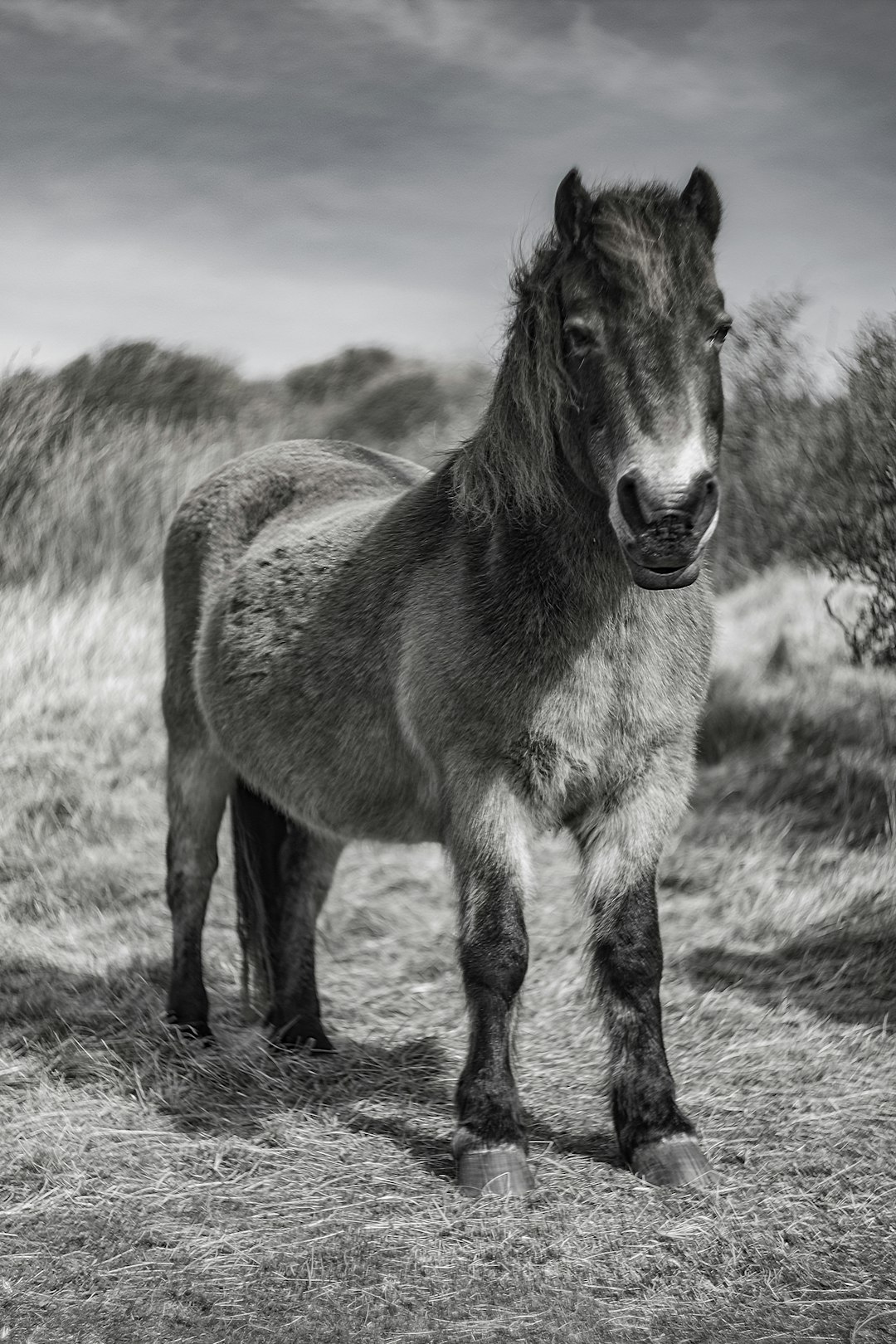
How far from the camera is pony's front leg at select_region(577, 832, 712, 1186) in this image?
329 centimetres

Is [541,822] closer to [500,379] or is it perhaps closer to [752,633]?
[500,379]

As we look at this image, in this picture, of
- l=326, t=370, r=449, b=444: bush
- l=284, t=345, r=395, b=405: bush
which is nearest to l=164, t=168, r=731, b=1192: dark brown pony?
l=326, t=370, r=449, b=444: bush

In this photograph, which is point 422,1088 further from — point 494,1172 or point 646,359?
point 646,359

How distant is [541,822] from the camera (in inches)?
129

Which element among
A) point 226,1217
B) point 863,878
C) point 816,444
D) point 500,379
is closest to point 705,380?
point 500,379

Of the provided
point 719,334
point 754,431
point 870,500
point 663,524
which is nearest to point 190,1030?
point 663,524

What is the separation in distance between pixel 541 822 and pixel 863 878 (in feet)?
9.32

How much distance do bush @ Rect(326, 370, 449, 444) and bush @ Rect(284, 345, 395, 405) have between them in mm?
670

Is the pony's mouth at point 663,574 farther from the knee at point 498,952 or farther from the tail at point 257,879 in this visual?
the tail at point 257,879

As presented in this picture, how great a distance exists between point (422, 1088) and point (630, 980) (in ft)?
3.29

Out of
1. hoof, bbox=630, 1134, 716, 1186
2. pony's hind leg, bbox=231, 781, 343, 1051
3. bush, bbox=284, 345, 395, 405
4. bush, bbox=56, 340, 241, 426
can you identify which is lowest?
hoof, bbox=630, 1134, 716, 1186

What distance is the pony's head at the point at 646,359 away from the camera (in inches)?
106

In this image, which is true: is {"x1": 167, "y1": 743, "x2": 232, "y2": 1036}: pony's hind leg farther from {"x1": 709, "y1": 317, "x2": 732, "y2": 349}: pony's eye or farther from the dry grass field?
{"x1": 709, "y1": 317, "x2": 732, "y2": 349}: pony's eye

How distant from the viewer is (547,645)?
3152mm
